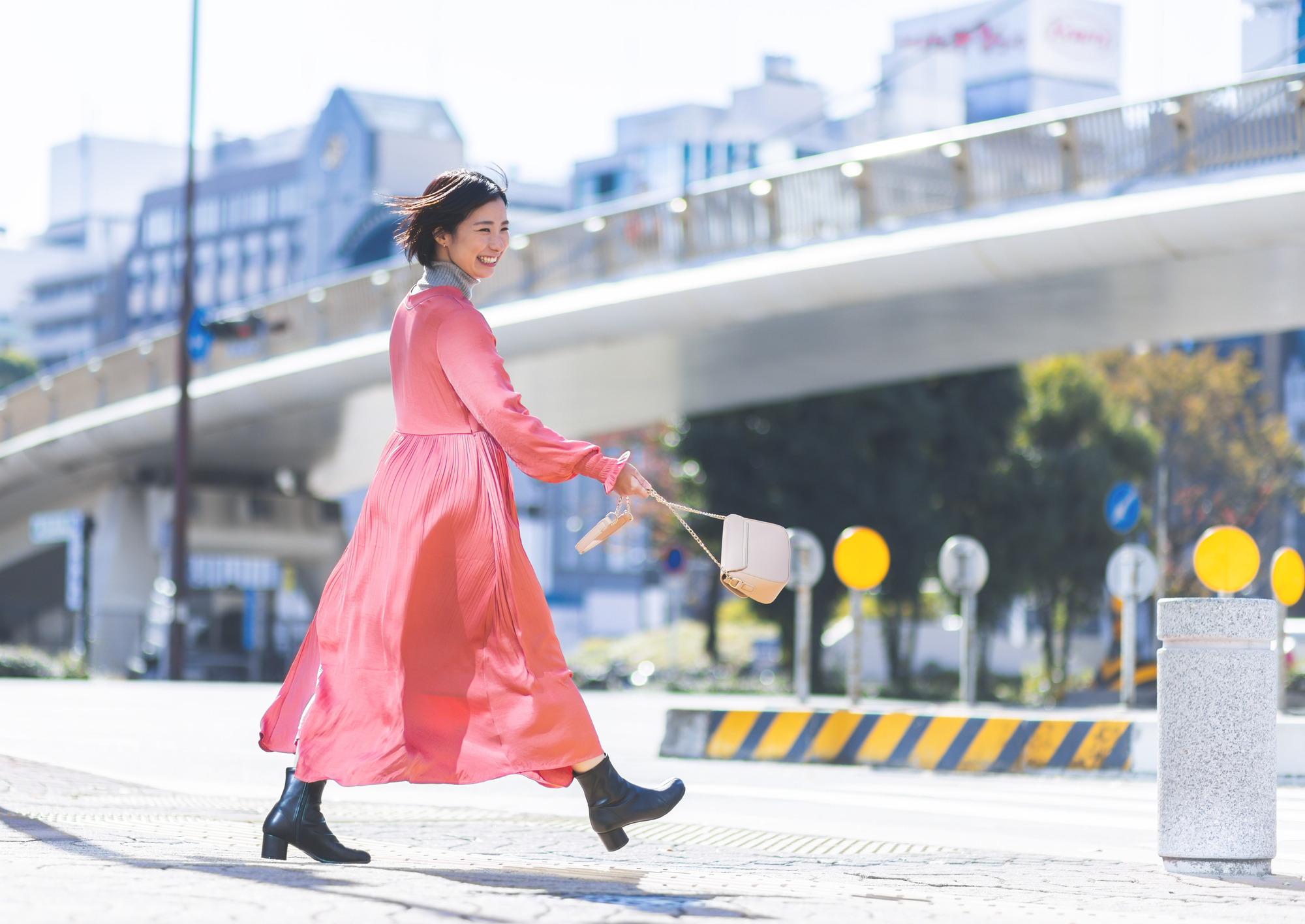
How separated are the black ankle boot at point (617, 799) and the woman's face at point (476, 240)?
55.2 inches

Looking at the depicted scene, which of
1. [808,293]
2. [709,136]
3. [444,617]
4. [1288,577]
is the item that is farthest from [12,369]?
[444,617]

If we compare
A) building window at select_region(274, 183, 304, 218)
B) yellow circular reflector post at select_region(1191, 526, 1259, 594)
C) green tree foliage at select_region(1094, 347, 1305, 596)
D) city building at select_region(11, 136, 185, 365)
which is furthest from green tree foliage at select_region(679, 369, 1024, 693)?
city building at select_region(11, 136, 185, 365)

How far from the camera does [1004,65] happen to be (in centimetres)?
8925

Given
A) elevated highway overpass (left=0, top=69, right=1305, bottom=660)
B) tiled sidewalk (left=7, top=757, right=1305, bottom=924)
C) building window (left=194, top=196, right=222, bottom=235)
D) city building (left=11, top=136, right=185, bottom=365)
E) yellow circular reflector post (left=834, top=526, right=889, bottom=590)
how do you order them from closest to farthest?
tiled sidewalk (left=7, top=757, right=1305, bottom=924) < yellow circular reflector post (left=834, top=526, right=889, bottom=590) < elevated highway overpass (left=0, top=69, right=1305, bottom=660) < building window (left=194, top=196, right=222, bottom=235) < city building (left=11, top=136, right=185, bottom=365)

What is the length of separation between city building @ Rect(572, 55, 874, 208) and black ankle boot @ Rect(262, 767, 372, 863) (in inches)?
3368

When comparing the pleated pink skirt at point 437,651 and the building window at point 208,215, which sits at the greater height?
the building window at point 208,215

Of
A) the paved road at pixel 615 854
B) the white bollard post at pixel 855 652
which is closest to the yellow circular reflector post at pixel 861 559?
the white bollard post at pixel 855 652

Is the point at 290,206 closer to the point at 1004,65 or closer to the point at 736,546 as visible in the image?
the point at 1004,65

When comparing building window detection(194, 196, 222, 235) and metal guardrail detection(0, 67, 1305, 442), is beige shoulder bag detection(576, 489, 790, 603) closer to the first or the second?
metal guardrail detection(0, 67, 1305, 442)

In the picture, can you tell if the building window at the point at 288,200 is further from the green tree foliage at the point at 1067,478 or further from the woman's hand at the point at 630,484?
the woman's hand at the point at 630,484

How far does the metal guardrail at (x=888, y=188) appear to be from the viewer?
18.8m

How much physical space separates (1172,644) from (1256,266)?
54.6 feet

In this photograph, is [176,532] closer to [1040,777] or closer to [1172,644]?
[1040,777]

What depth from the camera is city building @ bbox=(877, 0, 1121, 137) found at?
291 ft
